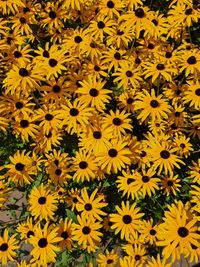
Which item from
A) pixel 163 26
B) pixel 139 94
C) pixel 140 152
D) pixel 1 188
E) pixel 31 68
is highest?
pixel 163 26

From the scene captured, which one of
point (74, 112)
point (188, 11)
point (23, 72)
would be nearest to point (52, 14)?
point (23, 72)

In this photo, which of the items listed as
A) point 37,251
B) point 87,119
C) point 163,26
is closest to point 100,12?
point 163,26

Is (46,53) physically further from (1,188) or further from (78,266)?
(78,266)

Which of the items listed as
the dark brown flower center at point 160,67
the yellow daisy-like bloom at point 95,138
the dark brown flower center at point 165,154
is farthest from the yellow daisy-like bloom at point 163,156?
the dark brown flower center at point 160,67

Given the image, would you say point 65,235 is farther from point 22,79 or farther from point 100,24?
point 100,24

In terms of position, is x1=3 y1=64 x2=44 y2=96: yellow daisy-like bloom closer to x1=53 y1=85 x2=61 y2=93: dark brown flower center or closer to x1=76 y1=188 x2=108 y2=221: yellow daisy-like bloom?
x1=53 y1=85 x2=61 y2=93: dark brown flower center

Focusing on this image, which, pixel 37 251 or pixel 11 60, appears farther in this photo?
pixel 11 60

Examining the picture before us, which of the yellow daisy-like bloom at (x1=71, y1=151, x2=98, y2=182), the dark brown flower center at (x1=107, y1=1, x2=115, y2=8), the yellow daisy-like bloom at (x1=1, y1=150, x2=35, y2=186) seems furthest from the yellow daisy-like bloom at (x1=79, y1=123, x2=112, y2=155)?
the dark brown flower center at (x1=107, y1=1, x2=115, y2=8)

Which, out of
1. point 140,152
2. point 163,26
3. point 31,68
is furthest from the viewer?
point 163,26

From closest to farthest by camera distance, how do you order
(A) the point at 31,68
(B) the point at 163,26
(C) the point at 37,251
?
(C) the point at 37,251 < (A) the point at 31,68 < (B) the point at 163,26
